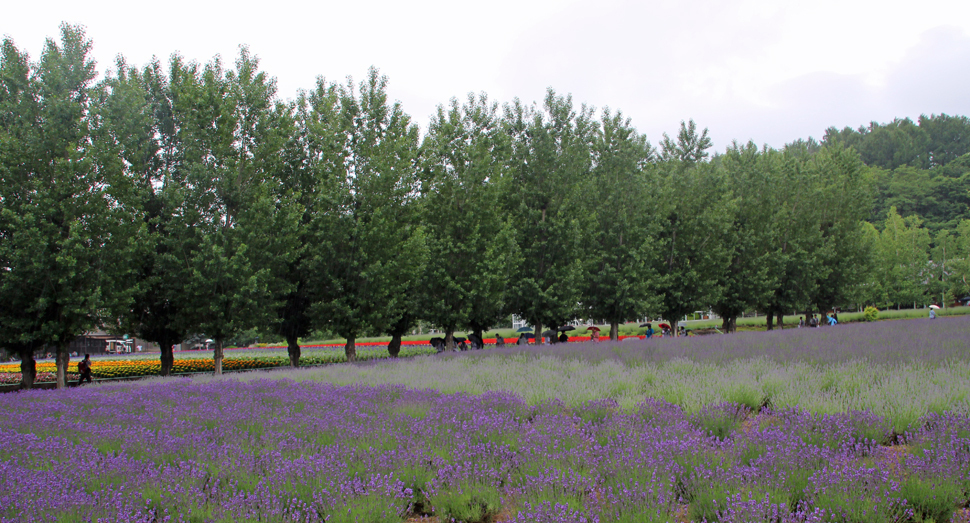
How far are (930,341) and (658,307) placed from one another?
14.1 m

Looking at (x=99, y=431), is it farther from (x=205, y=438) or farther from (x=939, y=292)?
(x=939, y=292)

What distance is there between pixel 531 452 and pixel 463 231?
17469 millimetres

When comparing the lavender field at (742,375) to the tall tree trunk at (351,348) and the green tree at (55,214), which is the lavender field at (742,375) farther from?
the green tree at (55,214)

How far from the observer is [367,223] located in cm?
1956

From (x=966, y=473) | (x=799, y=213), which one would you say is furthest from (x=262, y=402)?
(x=799, y=213)

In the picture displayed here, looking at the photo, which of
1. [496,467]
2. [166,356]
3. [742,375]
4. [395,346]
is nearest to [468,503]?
[496,467]

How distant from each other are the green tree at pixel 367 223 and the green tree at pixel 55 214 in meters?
6.31

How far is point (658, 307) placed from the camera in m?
26.1

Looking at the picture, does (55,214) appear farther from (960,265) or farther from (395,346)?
(960,265)

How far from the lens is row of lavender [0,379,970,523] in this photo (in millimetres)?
3758

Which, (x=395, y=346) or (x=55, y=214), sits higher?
(x=55, y=214)

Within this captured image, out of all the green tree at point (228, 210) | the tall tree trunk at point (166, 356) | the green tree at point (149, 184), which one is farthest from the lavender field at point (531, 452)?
the tall tree trunk at point (166, 356)

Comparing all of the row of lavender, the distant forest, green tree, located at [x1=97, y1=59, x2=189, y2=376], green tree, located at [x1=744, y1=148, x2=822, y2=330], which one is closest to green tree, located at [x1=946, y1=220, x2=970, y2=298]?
the distant forest

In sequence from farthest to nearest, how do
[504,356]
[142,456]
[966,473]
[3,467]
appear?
[504,356] < [142,456] < [3,467] < [966,473]
